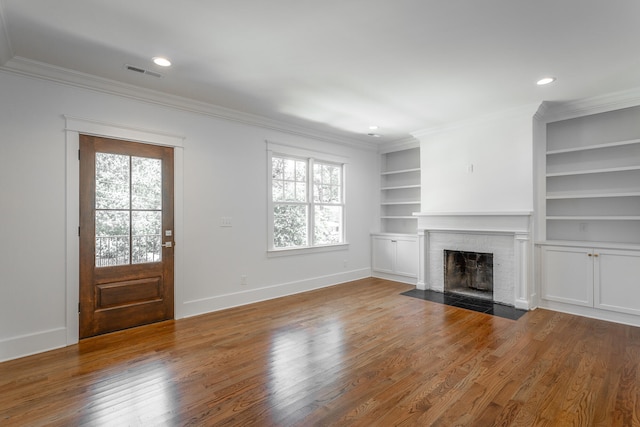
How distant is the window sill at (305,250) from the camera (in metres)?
4.88

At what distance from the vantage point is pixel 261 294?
471 cm

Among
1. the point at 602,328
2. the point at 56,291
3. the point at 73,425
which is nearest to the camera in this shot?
the point at 73,425

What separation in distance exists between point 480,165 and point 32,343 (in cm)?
574

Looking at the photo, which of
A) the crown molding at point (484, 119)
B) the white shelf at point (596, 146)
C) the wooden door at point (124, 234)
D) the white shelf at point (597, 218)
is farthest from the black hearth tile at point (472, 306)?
the wooden door at point (124, 234)

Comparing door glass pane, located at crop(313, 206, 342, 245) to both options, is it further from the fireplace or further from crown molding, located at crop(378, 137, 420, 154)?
the fireplace

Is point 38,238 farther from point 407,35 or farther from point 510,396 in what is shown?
point 510,396

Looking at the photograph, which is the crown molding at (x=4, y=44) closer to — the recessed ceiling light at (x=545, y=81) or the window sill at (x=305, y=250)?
the window sill at (x=305, y=250)

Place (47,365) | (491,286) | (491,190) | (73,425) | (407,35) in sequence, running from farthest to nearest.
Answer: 1. (491,286)
2. (491,190)
3. (47,365)
4. (407,35)
5. (73,425)

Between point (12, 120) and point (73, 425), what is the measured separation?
273 cm

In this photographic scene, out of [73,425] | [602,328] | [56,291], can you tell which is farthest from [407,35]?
[56,291]

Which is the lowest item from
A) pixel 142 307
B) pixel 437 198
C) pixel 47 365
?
pixel 47 365

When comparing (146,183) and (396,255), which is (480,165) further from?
(146,183)

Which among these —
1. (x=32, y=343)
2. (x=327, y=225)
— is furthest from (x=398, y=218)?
(x=32, y=343)

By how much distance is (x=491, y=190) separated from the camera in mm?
4617
